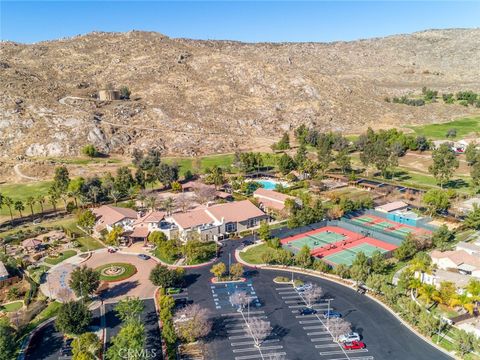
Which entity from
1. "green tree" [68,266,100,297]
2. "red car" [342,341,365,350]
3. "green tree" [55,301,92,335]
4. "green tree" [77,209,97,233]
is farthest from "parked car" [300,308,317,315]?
"green tree" [77,209,97,233]

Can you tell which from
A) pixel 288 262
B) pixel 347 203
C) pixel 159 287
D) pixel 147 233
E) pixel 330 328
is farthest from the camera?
pixel 347 203

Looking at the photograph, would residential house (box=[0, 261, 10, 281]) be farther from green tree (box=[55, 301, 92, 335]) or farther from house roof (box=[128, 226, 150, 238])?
house roof (box=[128, 226, 150, 238])

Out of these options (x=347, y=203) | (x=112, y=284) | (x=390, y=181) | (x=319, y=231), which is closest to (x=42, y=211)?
(x=112, y=284)

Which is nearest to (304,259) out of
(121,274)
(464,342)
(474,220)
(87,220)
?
(464,342)

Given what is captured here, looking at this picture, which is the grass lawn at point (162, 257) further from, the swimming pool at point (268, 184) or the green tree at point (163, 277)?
the swimming pool at point (268, 184)

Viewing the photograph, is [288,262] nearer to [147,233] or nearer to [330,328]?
[330,328]
